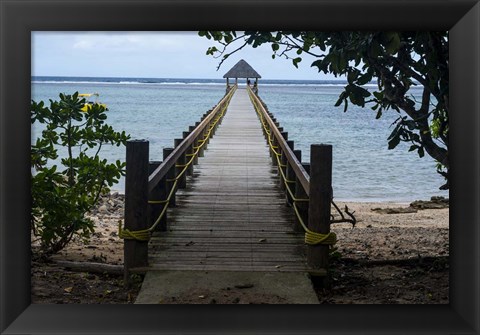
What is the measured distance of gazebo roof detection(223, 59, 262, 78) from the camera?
1419 inches

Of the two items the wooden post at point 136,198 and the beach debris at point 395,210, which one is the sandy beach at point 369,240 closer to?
the beach debris at point 395,210

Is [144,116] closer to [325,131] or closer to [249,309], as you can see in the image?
[325,131]

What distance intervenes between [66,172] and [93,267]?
3.14 ft

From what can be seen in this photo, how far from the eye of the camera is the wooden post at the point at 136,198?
459 centimetres

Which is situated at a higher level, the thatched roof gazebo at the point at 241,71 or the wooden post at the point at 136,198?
the thatched roof gazebo at the point at 241,71

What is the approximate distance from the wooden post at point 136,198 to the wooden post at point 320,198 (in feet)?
3.58

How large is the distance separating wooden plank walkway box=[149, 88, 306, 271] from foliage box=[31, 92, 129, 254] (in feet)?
2.25

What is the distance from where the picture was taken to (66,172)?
6.26 metres

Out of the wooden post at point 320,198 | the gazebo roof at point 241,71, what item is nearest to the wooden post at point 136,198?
the wooden post at point 320,198

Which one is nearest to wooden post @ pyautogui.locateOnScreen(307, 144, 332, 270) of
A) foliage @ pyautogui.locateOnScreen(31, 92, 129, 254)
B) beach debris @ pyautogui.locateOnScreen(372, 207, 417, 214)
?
foliage @ pyautogui.locateOnScreen(31, 92, 129, 254)

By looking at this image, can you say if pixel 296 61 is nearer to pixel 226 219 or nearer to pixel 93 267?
pixel 226 219

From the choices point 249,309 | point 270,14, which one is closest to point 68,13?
point 270,14

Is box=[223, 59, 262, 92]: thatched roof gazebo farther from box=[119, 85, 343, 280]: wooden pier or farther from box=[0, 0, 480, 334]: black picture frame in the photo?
box=[0, 0, 480, 334]: black picture frame

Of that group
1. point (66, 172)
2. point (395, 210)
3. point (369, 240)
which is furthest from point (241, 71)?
point (66, 172)
